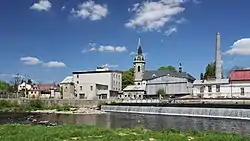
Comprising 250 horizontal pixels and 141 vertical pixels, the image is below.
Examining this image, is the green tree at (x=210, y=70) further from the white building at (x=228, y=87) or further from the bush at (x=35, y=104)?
the bush at (x=35, y=104)

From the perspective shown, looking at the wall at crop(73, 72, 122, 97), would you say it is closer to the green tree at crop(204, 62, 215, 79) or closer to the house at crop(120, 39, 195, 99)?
the house at crop(120, 39, 195, 99)

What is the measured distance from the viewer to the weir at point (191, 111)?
1529 inches

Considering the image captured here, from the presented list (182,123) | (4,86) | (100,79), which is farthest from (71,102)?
(4,86)

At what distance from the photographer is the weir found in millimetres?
38831

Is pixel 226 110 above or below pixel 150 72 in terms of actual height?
below

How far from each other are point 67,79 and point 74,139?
9006cm

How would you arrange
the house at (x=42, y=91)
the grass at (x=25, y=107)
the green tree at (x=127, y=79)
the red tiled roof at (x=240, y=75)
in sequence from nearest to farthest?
the grass at (x=25, y=107), the red tiled roof at (x=240, y=75), the house at (x=42, y=91), the green tree at (x=127, y=79)

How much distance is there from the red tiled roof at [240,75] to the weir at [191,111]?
72.2 ft

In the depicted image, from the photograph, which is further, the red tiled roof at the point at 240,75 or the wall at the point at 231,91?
the red tiled roof at the point at 240,75

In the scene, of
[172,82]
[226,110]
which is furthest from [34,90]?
[226,110]

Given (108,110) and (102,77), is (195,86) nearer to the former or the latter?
(108,110)

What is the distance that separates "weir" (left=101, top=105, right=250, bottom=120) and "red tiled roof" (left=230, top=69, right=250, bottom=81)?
2201cm

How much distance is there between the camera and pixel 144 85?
9762cm

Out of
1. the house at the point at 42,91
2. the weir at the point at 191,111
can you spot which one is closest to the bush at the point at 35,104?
the weir at the point at 191,111
